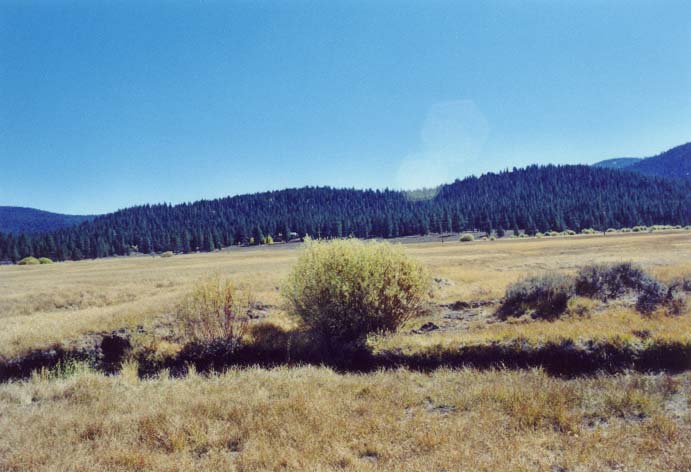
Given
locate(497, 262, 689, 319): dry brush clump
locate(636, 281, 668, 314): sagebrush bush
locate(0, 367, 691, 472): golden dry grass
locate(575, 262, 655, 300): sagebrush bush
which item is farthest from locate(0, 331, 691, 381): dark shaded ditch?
locate(575, 262, 655, 300): sagebrush bush

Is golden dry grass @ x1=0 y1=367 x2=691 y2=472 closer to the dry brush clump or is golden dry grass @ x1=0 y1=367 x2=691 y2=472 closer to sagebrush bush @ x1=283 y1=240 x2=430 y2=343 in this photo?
sagebrush bush @ x1=283 y1=240 x2=430 y2=343

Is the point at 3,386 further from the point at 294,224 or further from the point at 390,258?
the point at 294,224

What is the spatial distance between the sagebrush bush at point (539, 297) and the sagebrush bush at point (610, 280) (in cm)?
84

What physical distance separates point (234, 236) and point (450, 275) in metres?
152

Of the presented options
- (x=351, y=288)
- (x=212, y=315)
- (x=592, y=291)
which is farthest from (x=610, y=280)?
(x=212, y=315)

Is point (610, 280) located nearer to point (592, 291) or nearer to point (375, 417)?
point (592, 291)

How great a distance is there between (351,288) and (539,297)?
368 inches

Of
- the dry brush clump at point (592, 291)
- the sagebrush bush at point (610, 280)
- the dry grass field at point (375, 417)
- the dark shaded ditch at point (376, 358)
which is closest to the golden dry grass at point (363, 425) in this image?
the dry grass field at point (375, 417)

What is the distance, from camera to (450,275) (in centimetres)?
2903

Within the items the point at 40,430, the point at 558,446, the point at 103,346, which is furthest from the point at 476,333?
the point at 103,346

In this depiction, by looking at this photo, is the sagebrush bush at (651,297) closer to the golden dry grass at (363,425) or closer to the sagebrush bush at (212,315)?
the golden dry grass at (363,425)

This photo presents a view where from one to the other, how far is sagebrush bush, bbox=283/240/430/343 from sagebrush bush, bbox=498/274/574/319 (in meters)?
4.96

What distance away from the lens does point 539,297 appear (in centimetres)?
1761

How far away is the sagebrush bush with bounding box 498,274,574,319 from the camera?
16797 millimetres
